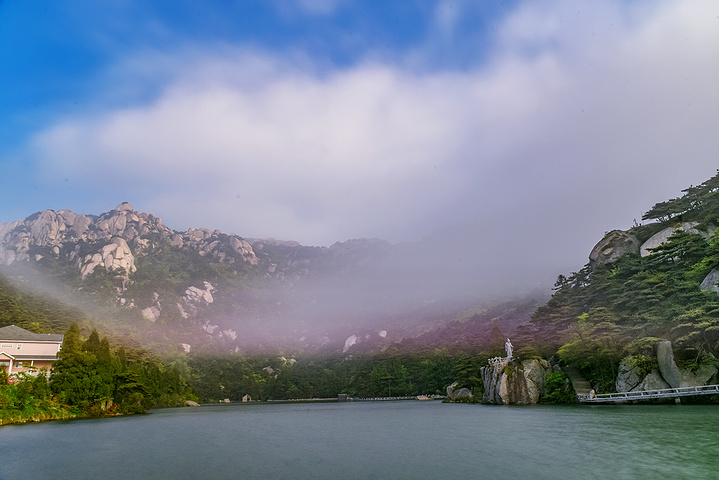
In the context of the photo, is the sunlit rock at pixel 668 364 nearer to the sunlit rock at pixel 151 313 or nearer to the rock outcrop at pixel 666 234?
the rock outcrop at pixel 666 234

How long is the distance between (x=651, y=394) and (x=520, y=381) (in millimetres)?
13014

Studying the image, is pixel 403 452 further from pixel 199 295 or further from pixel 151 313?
pixel 199 295

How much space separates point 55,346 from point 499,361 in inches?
2117

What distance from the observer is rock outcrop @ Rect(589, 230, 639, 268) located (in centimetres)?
5395

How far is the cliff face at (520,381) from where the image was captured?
44.9 m

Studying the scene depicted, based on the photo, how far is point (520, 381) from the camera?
45406 millimetres

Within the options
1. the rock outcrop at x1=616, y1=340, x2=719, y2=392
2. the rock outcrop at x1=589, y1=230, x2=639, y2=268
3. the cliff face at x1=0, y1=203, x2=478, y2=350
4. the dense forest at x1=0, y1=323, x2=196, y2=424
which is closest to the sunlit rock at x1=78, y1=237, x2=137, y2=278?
the cliff face at x1=0, y1=203, x2=478, y2=350

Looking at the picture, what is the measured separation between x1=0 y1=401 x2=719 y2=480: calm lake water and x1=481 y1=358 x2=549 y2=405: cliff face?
17.6m

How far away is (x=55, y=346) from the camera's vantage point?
2100 inches

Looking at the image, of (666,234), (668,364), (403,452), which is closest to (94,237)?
(403,452)

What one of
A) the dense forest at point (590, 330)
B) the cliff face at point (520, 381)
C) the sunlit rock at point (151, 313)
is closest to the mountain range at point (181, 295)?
the sunlit rock at point (151, 313)

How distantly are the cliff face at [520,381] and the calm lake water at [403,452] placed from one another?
17.6 meters

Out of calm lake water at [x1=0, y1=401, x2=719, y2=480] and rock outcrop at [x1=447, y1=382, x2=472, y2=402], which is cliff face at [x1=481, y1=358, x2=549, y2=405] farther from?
calm lake water at [x1=0, y1=401, x2=719, y2=480]

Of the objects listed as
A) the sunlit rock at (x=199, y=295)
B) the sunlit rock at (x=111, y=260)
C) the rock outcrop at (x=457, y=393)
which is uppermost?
the sunlit rock at (x=111, y=260)
